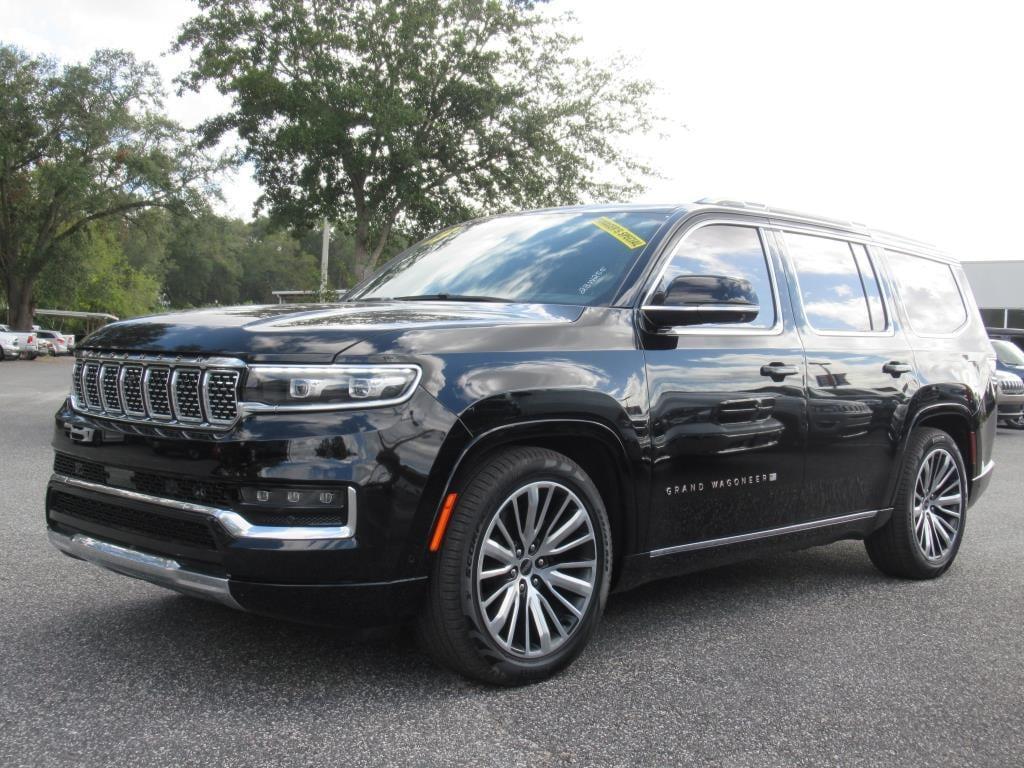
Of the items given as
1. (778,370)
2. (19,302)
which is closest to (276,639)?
(778,370)

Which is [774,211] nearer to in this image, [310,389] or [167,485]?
[310,389]

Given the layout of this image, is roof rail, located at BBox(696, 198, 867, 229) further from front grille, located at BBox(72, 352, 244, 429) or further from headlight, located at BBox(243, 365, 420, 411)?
front grille, located at BBox(72, 352, 244, 429)

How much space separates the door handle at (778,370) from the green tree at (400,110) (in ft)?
61.6

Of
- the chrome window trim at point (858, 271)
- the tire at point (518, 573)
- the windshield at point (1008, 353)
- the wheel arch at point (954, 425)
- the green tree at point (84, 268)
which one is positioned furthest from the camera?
the green tree at point (84, 268)

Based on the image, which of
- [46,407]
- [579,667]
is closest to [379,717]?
[579,667]

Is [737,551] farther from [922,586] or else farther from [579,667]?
[922,586]

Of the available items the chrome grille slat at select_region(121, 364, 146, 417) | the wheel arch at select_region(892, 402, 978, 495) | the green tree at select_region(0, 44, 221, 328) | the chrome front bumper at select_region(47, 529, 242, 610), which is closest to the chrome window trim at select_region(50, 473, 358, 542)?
the chrome front bumper at select_region(47, 529, 242, 610)

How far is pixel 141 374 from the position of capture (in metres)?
3.60

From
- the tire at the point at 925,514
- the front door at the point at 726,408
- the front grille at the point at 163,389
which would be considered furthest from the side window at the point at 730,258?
the front grille at the point at 163,389

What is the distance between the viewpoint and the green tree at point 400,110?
23.5m

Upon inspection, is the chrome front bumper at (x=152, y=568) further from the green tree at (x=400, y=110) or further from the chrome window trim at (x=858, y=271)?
the green tree at (x=400, y=110)

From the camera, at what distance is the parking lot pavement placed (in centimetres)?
319

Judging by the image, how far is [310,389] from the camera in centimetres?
330

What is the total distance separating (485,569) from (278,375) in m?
0.99
